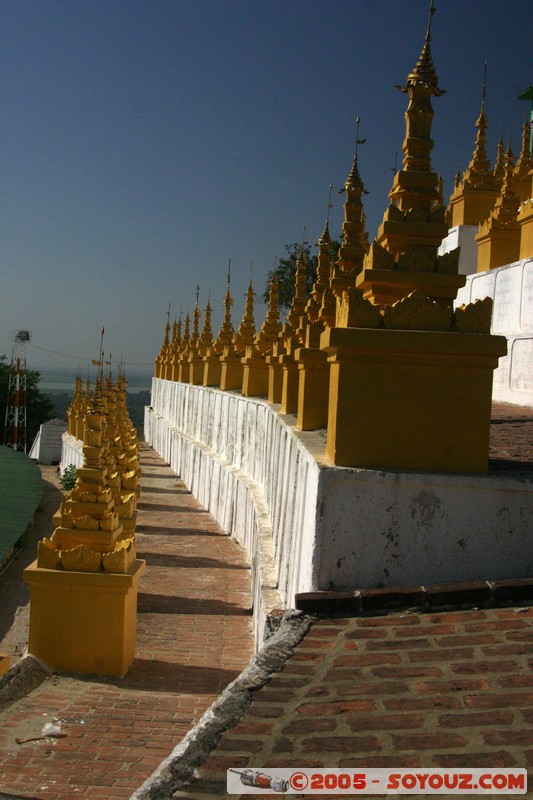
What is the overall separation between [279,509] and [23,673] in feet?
8.75

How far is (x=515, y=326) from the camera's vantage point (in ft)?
38.7

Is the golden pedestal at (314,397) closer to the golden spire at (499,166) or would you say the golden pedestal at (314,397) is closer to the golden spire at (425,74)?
the golden spire at (425,74)

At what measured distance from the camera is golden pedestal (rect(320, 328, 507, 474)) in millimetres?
4586

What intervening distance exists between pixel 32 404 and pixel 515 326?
156ft

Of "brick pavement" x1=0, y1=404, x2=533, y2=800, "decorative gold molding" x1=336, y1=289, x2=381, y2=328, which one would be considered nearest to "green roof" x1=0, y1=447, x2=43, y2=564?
"brick pavement" x1=0, y1=404, x2=533, y2=800

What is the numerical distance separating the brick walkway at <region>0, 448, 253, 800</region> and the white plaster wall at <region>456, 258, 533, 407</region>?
14.7 feet

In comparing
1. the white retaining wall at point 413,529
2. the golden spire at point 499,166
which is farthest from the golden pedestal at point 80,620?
the golden spire at point 499,166

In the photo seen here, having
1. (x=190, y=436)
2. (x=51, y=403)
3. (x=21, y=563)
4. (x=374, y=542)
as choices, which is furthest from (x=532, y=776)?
(x=51, y=403)

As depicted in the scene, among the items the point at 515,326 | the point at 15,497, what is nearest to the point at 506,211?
the point at 515,326

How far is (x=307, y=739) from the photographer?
287cm

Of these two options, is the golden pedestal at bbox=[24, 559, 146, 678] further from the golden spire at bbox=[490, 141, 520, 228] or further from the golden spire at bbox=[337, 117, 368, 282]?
the golden spire at bbox=[490, 141, 520, 228]

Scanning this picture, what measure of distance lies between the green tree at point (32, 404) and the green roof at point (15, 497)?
93.8ft

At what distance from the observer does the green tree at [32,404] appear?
174 ft

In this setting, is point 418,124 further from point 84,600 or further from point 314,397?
point 84,600
